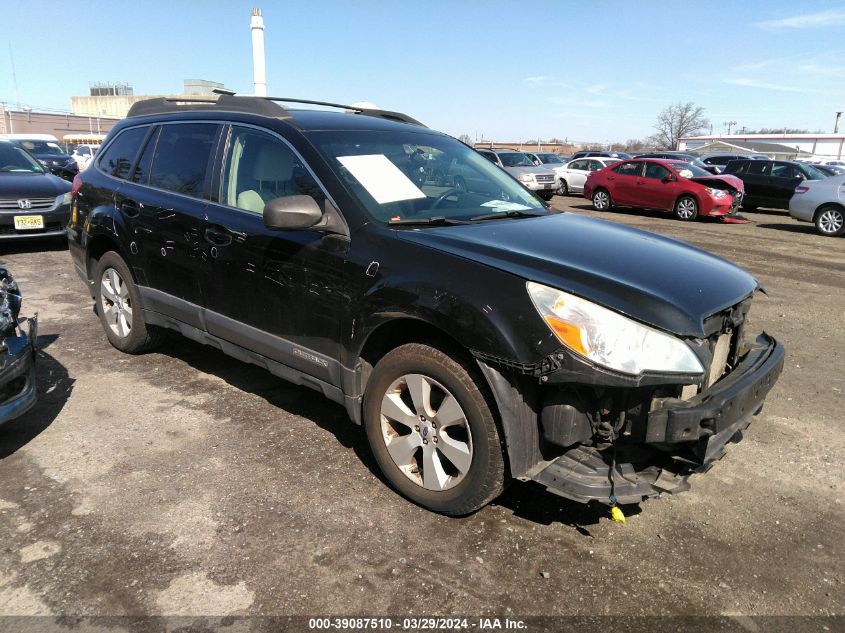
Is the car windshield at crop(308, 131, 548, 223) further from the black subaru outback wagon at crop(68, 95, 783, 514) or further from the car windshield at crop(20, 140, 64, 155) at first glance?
the car windshield at crop(20, 140, 64, 155)

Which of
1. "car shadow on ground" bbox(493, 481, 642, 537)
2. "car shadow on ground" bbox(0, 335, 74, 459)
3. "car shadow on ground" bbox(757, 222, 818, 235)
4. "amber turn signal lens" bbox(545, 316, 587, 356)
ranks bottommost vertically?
"car shadow on ground" bbox(493, 481, 642, 537)

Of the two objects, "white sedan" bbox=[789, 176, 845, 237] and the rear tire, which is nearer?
"white sedan" bbox=[789, 176, 845, 237]

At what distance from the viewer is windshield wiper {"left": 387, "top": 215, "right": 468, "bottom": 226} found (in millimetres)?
3156

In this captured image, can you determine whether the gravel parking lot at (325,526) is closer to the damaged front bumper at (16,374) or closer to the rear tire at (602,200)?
the damaged front bumper at (16,374)

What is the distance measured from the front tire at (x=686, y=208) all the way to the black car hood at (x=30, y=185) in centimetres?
1411

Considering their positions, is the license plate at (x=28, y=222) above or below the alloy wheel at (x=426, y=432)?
above

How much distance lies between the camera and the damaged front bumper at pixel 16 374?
3.30m

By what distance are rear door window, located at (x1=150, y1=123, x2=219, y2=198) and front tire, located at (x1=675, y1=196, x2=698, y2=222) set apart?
14.7 meters

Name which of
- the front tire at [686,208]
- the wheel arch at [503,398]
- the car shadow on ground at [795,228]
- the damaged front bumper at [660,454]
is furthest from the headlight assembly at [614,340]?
the front tire at [686,208]

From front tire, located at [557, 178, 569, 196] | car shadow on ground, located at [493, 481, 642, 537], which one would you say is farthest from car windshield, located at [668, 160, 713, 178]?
car shadow on ground, located at [493, 481, 642, 537]

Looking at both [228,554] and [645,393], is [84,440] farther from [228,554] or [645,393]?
[645,393]

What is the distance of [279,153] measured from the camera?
3549 millimetres

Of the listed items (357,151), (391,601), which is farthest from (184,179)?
(391,601)

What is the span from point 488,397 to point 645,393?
65 cm
